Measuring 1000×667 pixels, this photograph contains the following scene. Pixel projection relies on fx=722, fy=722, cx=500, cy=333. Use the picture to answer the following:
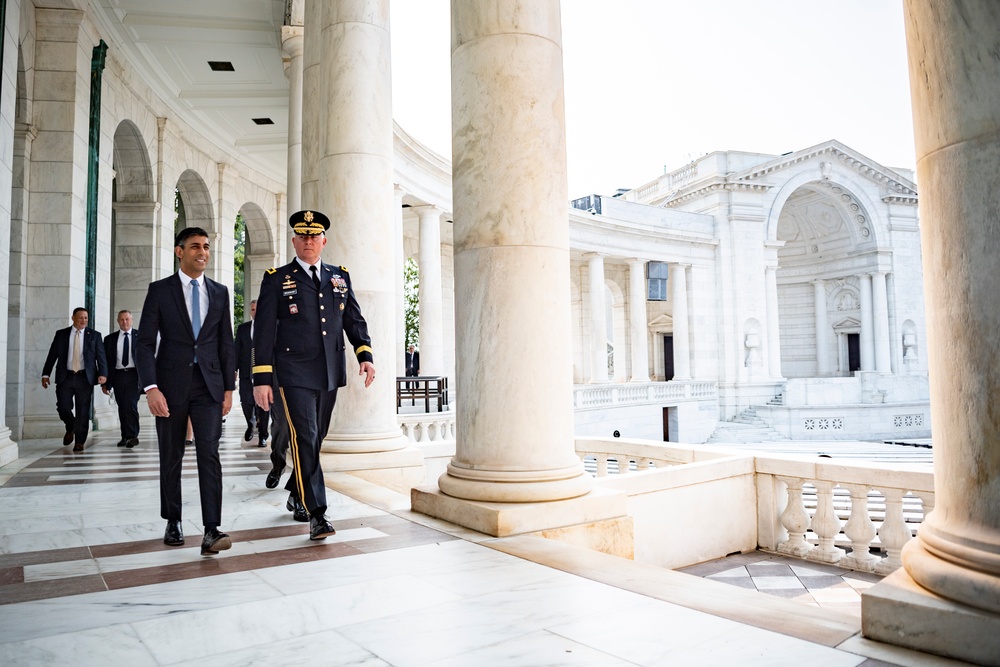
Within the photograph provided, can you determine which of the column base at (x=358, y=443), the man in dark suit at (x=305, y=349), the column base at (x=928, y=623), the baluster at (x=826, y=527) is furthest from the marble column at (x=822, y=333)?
the column base at (x=928, y=623)

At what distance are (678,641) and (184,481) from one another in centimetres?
1192

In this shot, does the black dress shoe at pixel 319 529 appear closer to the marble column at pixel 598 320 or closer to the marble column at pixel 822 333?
the marble column at pixel 598 320

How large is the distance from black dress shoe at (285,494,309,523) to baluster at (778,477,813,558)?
28.5 feet

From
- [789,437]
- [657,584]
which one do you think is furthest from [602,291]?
[657,584]

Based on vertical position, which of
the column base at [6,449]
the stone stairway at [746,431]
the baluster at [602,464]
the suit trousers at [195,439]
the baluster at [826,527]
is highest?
the suit trousers at [195,439]

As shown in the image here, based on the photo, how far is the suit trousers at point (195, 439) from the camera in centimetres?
841

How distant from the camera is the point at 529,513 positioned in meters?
8.75

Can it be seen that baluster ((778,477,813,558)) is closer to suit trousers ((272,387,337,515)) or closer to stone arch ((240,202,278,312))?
suit trousers ((272,387,337,515))

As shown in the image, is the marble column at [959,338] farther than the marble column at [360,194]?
No

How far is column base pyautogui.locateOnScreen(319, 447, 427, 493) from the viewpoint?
1398cm

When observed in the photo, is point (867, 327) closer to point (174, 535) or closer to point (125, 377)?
point (125, 377)

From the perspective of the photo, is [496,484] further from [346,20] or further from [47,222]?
[47,222]

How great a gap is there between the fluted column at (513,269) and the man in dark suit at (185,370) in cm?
302

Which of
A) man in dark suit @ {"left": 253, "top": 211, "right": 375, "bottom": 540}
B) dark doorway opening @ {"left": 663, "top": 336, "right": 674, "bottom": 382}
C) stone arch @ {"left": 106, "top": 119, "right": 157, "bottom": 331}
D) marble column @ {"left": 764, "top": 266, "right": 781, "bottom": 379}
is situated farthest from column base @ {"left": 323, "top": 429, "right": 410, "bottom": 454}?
dark doorway opening @ {"left": 663, "top": 336, "right": 674, "bottom": 382}
